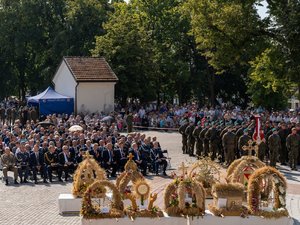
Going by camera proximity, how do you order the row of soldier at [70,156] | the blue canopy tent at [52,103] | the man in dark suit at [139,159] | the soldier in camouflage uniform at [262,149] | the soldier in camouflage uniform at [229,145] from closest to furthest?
the row of soldier at [70,156], the man in dark suit at [139,159], the soldier in camouflage uniform at [262,149], the soldier in camouflage uniform at [229,145], the blue canopy tent at [52,103]

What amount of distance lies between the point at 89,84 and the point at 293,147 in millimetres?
20847

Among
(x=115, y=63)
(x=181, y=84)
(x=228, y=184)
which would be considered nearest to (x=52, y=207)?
(x=228, y=184)

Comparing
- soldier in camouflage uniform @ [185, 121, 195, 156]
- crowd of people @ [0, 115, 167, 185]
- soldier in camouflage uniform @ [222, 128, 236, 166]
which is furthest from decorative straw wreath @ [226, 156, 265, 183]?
soldier in camouflage uniform @ [185, 121, 195, 156]

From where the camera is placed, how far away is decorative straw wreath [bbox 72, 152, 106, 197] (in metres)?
16.9

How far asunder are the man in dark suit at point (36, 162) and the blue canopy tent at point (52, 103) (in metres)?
19.3

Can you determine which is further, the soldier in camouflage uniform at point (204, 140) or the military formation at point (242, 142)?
the soldier in camouflage uniform at point (204, 140)

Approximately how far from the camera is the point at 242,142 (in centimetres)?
2512

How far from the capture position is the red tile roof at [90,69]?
43.2 m

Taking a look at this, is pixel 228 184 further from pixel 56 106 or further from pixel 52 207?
pixel 56 106

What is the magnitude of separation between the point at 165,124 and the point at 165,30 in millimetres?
15632

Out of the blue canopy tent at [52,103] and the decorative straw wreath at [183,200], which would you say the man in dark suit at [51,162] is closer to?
the decorative straw wreath at [183,200]

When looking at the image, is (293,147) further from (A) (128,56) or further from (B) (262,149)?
(A) (128,56)

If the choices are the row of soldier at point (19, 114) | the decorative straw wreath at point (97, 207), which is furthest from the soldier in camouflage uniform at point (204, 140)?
the row of soldier at point (19, 114)

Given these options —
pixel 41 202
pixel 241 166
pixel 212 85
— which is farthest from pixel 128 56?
pixel 241 166
